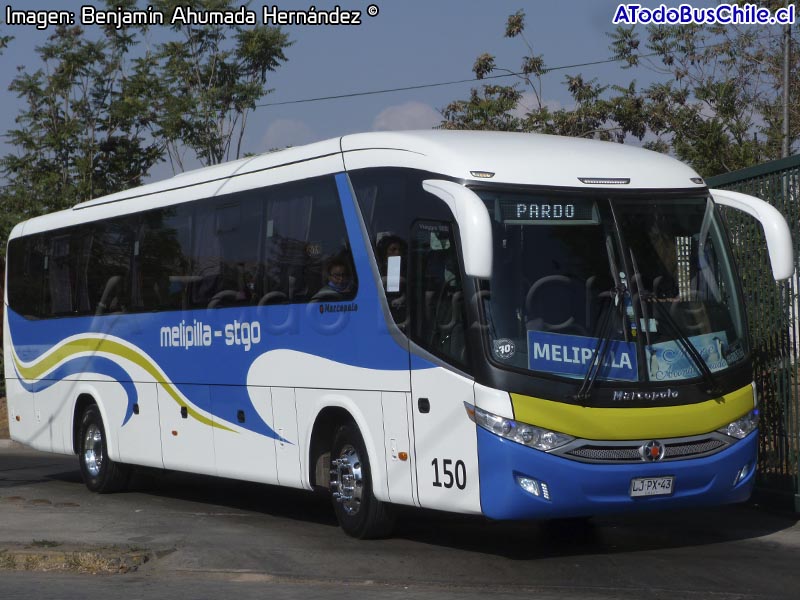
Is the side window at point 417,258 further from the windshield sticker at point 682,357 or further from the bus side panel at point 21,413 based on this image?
the bus side panel at point 21,413

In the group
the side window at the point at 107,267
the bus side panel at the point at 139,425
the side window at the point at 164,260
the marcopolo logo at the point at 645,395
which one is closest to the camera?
the marcopolo logo at the point at 645,395

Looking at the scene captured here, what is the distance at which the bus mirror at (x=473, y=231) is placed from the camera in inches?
353

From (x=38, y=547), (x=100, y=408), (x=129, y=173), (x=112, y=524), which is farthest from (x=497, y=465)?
(x=129, y=173)

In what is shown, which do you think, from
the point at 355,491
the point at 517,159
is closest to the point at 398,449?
the point at 355,491

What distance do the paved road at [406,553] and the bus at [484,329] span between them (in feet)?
1.51

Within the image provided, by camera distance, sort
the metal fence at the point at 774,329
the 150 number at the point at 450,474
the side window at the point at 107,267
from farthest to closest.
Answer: the side window at the point at 107,267, the metal fence at the point at 774,329, the 150 number at the point at 450,474

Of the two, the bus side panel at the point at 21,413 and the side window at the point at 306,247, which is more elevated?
the side window at the point at 306,247

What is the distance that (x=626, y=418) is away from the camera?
31.2 ft

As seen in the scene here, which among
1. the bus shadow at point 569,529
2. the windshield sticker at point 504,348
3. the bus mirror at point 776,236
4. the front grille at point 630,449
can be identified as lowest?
the bus shadow at point 569,529

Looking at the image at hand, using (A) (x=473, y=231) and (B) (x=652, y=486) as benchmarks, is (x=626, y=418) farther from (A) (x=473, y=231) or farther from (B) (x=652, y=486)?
(A) (x=473, y=231)

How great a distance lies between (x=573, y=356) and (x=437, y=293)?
1.19m

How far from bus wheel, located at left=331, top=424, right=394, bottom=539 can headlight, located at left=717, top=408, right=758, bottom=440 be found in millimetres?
2832

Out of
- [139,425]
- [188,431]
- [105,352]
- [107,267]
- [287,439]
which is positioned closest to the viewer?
[287,439]

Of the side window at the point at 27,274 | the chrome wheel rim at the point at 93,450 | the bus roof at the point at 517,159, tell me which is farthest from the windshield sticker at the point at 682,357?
the side window at the point at 27,274
